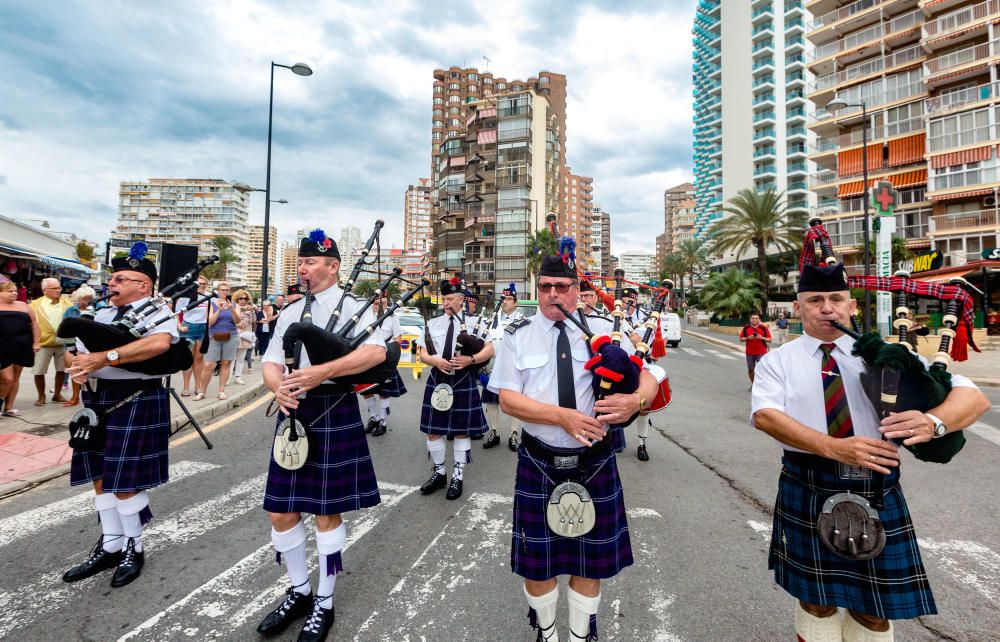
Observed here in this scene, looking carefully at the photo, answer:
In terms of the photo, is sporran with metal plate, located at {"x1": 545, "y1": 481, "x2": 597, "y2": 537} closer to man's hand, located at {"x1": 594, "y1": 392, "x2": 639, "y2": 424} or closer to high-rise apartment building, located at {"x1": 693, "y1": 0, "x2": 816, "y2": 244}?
man's hand, located at {"x1": 594, "y1": 392, "x2": 639, "y2": 424}

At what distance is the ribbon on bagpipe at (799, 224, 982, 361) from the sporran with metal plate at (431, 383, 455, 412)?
347 cm

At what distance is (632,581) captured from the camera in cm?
307

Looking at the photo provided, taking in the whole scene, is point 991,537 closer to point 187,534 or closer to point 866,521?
point 866,521

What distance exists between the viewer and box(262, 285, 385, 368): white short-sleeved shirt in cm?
282

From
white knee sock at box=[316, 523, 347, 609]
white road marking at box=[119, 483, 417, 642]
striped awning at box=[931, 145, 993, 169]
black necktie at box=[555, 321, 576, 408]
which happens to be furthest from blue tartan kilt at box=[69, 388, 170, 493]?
striped awning at box=[931, 145, 993, 169]

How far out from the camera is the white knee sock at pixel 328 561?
2625 millimetres

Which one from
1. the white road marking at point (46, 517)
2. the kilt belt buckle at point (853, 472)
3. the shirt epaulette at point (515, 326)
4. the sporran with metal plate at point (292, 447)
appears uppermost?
the shirt epaulette at point (515, 326)

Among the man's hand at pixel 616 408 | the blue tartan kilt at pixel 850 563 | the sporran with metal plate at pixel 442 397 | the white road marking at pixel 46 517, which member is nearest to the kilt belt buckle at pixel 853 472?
the blue tartan kilt at pixel 850 563

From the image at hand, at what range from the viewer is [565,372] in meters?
2.31

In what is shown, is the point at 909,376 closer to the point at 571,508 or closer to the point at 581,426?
the point at 581,426

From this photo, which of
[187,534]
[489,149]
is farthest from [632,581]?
[489,149]

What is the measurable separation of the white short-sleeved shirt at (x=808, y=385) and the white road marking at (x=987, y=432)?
285 inches

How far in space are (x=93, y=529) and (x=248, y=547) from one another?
1.37 meters

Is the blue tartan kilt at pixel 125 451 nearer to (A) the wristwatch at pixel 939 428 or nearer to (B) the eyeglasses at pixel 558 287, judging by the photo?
(B) the eyeglasses at pixel 558 287
